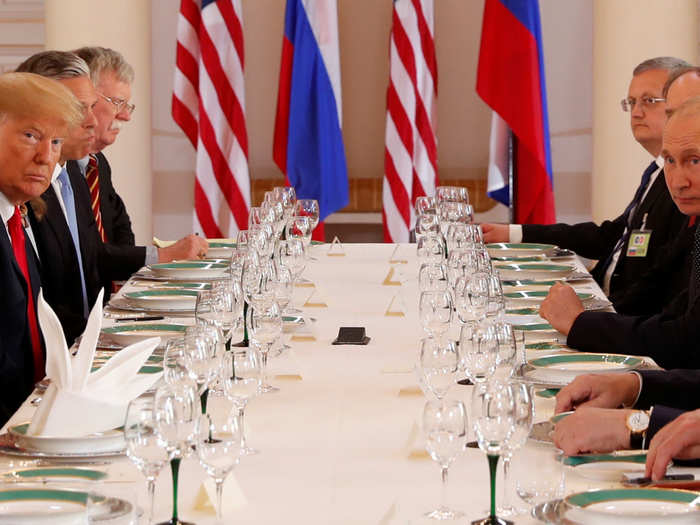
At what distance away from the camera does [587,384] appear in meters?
2.31

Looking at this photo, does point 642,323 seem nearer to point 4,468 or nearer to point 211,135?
point 4,468

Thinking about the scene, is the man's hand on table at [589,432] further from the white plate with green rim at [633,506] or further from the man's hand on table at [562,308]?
the man's hand on table at [562,308]

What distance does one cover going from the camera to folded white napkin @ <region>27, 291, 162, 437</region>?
2.09 m

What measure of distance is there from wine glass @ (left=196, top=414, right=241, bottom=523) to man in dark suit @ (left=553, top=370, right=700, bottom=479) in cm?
63

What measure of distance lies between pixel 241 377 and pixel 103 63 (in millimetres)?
3550

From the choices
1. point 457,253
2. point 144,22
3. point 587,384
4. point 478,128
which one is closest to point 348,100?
point 478,128

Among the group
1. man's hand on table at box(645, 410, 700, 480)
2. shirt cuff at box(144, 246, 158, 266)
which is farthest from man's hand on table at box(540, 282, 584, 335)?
shirt cuff at box(144, 246, 158, 266)

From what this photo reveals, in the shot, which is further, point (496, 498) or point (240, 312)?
point (240, 312)

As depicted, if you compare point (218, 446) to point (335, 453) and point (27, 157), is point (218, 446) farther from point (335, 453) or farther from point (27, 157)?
point (27, 157)

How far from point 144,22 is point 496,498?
685cm

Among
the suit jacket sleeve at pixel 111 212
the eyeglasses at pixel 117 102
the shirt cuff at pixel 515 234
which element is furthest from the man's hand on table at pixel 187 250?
the shirt cuff at pixel 515 234

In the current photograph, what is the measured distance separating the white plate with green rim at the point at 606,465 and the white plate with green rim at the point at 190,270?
2382mm

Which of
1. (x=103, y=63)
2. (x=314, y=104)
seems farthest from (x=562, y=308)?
(x=314, y=104)

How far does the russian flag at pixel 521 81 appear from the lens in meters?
7.50
